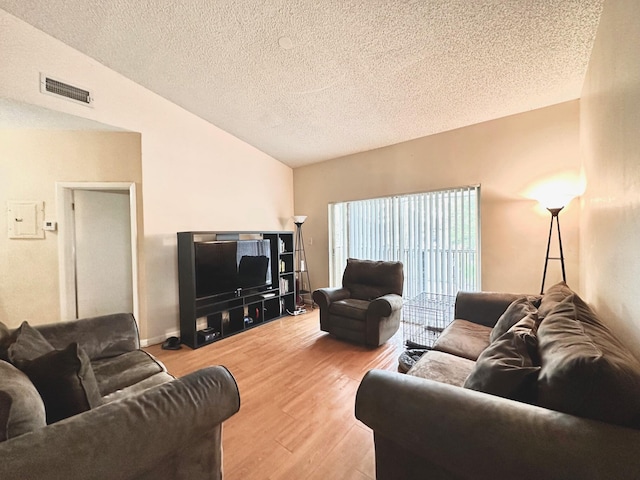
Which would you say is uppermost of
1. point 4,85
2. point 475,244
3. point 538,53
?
point 538,53

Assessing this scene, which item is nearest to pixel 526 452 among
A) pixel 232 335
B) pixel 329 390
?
pixel 329 390

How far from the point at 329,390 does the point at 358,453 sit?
24.4 inches

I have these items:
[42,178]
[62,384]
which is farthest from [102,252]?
[62,384]

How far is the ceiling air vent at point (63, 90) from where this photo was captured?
90.0 inches

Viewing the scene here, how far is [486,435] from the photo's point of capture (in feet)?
2.69

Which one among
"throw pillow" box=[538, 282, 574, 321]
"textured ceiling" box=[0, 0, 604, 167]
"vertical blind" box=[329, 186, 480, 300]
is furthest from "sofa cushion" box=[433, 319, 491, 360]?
"textured ceiling" box=[0, 0, 604, 167]

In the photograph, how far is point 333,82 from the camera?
2.57m

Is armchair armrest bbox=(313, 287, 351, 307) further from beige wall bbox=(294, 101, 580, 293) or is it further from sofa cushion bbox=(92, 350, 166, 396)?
sofa cushion bbox=(92, 350, 166, 396)

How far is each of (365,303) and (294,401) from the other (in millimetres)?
1477

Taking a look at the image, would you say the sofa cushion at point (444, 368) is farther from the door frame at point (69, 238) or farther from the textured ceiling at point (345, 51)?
the door frame at point (69, 238)

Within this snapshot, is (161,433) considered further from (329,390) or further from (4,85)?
(4,85)

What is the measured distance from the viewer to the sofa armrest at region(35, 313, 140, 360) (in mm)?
1694

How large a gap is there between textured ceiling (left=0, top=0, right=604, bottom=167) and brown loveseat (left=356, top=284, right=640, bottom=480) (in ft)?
6.73

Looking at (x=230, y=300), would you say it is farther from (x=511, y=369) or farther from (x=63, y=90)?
(x=511, y=369)
